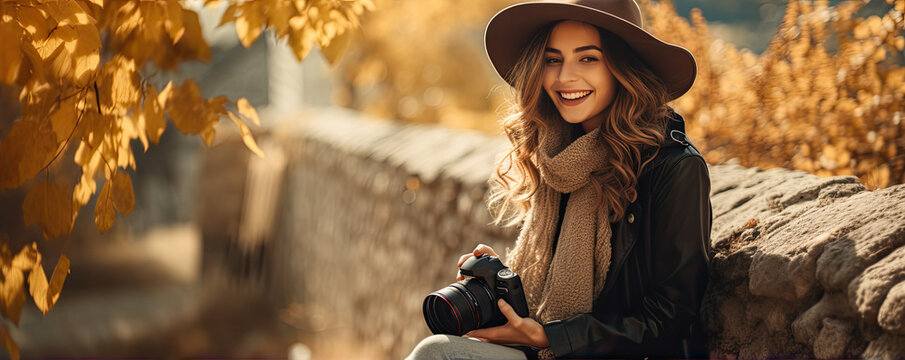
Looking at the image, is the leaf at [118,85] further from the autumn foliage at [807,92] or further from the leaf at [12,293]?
the autumn foliage at [807,92]

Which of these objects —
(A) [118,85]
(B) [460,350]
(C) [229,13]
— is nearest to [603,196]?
(B) [460,350]

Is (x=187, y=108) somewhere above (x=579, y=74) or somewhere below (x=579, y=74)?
below

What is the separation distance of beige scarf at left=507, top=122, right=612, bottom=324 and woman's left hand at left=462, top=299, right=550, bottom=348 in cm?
11

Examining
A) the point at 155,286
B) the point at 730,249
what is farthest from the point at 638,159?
the point at 155,286

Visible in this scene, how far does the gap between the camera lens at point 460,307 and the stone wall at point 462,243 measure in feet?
1.86

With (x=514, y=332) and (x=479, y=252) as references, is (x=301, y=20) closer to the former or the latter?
(x=479, y=252)

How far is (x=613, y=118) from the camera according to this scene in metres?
1.61

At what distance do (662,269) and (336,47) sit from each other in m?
0.98

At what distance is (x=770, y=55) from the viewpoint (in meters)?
2.81

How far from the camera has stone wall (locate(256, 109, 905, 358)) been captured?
1.30 meters

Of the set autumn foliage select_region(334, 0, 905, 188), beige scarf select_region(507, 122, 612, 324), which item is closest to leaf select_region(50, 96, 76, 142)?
autumn foliage select_region(334, 0, 905, 188)

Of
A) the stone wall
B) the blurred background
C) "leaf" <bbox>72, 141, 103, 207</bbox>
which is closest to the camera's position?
the stone wall

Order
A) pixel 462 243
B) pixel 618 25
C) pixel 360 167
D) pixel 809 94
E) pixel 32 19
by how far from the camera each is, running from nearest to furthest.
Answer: pixel 32 19 → pixel 618 25 → pixel 809 94 → pixel 462 243 → pixel 360 167

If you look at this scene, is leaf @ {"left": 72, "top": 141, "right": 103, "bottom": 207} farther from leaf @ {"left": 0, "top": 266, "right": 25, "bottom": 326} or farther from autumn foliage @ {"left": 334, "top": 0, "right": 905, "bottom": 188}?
autumn foliage @ {"left": 334, "top": 0, "right": 905, "bottom": 188}
